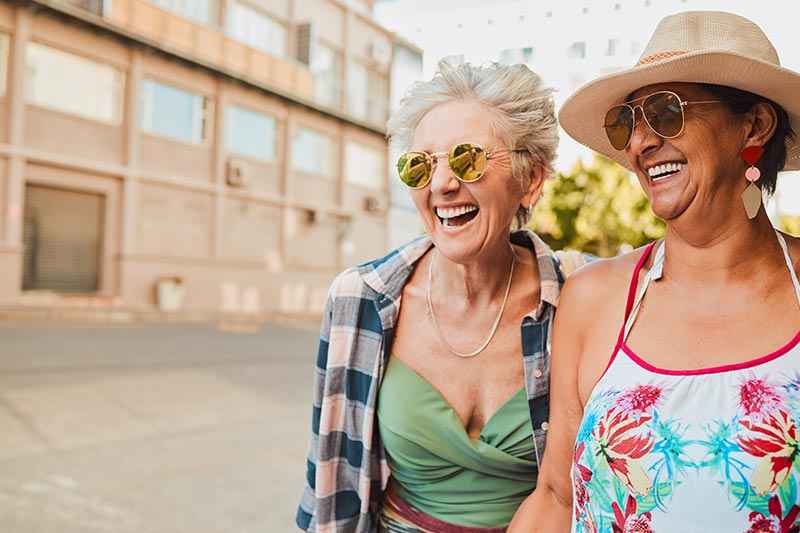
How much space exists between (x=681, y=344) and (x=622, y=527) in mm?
398

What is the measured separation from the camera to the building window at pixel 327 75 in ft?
89.4

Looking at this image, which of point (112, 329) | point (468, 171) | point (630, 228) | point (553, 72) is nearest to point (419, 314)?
point (468, 171)

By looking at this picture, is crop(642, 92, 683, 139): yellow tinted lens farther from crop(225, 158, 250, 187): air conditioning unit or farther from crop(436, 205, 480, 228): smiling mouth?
crop(225, 158, 250, 187): air conditioning unit

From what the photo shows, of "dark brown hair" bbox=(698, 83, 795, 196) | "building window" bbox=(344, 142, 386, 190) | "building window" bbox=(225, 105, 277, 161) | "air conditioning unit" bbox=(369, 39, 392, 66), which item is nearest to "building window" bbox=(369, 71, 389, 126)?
"air conditioning unit" bbox=(369, 39, 392, 66)

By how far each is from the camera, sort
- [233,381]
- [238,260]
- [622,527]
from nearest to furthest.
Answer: [622,527] < [233,381] < [238,260]

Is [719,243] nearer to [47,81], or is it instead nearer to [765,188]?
[765,188]

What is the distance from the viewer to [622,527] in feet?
4.88

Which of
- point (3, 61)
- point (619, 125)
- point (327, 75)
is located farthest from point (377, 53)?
point (619, 125)

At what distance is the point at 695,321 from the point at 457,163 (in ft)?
2.54

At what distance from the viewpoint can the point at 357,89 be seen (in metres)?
29.5

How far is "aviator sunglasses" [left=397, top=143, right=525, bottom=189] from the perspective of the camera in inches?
79.7

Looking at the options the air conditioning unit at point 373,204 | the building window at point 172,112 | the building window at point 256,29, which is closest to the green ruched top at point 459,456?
the building window at point 172,112

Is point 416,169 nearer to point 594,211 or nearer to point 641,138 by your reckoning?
point 641,138

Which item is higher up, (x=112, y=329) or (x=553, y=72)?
(x=553, y=72)
